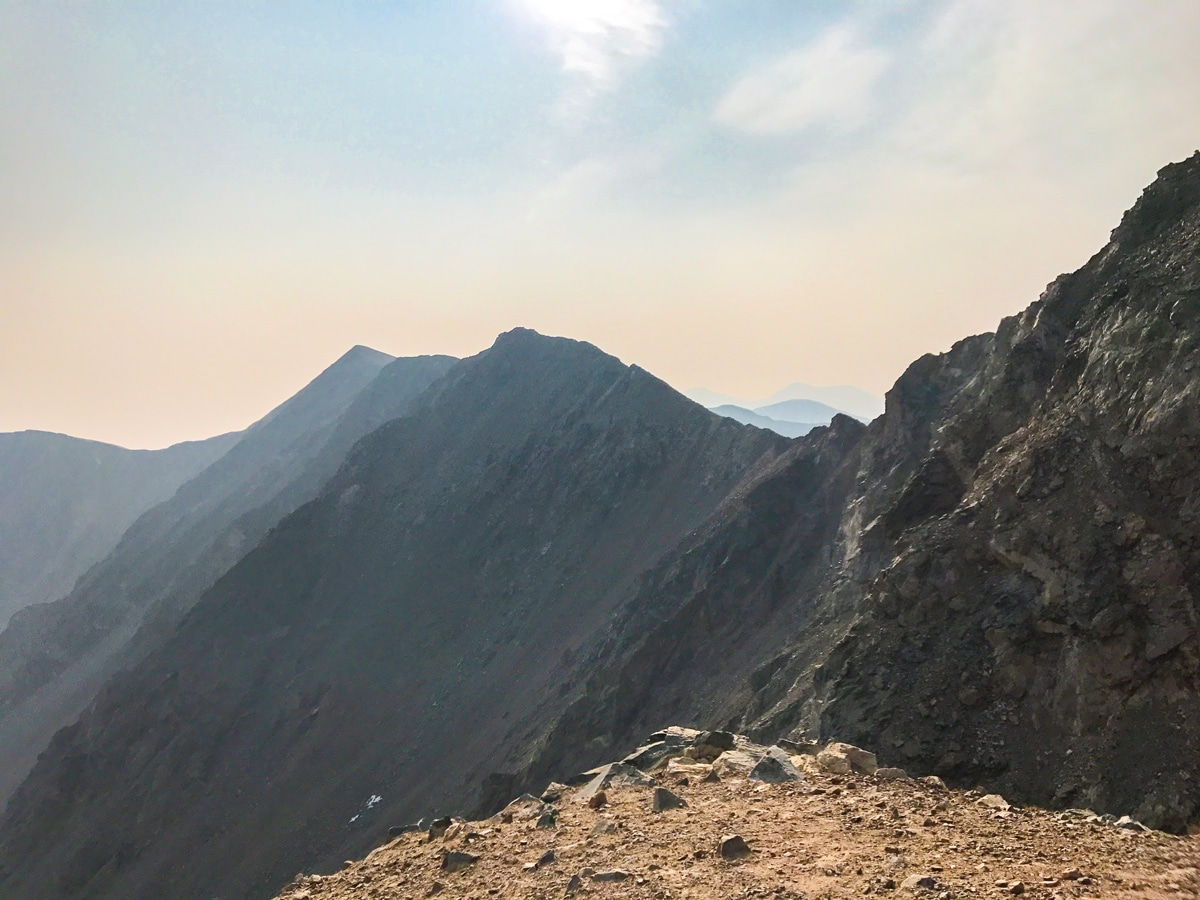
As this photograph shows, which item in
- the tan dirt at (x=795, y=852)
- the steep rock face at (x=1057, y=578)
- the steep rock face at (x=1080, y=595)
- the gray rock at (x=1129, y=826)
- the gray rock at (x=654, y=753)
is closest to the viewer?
the tan dirt at (x=795, y=852)

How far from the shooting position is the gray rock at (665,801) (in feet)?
36.8

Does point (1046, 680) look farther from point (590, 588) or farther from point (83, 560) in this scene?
point (83, 560)

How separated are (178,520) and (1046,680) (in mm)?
135975

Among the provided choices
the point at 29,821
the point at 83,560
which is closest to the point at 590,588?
the point at 29,821

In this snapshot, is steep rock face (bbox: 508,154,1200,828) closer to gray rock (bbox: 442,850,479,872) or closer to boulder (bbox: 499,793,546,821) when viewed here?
boulder (bbox: 499,793,546,821)

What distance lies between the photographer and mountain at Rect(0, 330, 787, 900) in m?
51.5

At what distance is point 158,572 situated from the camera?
109 meters

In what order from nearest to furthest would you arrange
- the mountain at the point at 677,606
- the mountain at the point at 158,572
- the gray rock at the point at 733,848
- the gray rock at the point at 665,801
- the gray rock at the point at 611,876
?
the gray rock at the point at 611,876
the gray rock at the point at 733,848
the gray rock at the point at 665,801
the mountain at the point at 677,606
the mountain at the point at 158,572

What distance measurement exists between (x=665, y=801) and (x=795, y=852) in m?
2.65

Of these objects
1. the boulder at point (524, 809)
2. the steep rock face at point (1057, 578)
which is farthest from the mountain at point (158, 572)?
the boulder at point (524, 809)

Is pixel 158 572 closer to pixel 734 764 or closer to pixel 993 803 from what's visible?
pixel 734 764

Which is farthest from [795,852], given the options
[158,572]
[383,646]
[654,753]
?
[158,572]

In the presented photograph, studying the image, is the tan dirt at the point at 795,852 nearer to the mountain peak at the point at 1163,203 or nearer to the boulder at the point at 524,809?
the boulder at the point at 524,809

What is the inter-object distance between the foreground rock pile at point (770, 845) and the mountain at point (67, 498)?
19060cm
